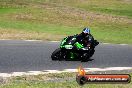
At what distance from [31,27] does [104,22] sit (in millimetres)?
8664

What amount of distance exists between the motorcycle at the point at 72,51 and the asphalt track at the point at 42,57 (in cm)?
33

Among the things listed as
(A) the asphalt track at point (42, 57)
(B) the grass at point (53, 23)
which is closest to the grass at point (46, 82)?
(A) the asphalt track at point (42, 57)

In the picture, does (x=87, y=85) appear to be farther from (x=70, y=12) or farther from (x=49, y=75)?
(x=70, y=12)

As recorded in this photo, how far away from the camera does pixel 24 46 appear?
21.1 meters

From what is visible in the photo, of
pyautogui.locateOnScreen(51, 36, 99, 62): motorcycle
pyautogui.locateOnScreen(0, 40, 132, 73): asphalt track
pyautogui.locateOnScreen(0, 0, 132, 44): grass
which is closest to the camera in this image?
pyautogui.locateOnScreen(0, 40, 132, 73): asphalt track

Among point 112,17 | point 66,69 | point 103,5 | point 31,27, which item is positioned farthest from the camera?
point 103,5

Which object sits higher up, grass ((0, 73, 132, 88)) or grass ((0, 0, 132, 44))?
grass ((0, 73, 132, 88))

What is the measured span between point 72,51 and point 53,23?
17.2 m

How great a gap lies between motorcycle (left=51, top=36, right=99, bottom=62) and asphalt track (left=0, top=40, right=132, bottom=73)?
327mm

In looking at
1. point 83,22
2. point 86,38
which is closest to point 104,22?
point 83,22

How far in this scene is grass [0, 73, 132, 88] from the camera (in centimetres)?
1200

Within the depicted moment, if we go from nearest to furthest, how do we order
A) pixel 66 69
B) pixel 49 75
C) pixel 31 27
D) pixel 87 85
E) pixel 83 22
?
pixel 87 85 < pixel 49 75 < pixel 66 69 < pixel 31 27 < pixel 83 22

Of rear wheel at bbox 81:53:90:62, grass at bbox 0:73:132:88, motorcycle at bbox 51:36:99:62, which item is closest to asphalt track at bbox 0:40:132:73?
rear wheel at bbox 81:53:90:62

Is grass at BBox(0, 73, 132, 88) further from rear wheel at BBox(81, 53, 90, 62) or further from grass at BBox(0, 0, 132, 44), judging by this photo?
grass at BBox(0, 0, 132, 44)
